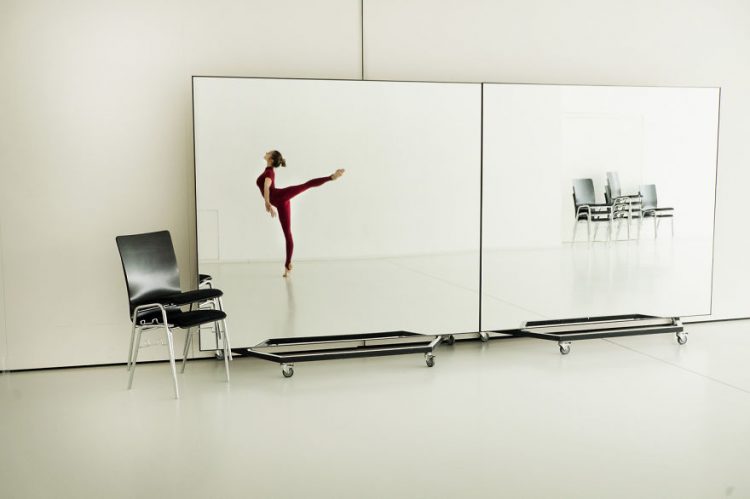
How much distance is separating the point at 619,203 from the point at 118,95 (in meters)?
3.93

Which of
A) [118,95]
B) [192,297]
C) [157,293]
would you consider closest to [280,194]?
[192,297]

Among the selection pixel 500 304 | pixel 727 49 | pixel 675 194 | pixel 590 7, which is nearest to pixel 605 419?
pixel 500 304

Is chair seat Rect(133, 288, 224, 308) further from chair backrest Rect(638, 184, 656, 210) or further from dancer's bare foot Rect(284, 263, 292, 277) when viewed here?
chair backrest Rect(638, 184, 656, 210)

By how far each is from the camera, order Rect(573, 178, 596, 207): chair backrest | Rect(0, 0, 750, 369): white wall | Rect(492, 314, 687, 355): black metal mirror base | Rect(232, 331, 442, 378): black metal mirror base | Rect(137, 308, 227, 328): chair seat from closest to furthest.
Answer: Rect(137, 308, 227, 328): chair seat < Rect(232, 331, 442, 378): black metal mirror base < Rect(0, 0, 750, 369): white wall < Rect(492, 314, 687, 355): black metal mirror base < Rect(573, 178, 596, 207): chair backrest

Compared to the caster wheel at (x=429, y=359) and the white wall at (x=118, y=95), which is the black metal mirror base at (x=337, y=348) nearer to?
the caster wheel at (x=429, y=359)

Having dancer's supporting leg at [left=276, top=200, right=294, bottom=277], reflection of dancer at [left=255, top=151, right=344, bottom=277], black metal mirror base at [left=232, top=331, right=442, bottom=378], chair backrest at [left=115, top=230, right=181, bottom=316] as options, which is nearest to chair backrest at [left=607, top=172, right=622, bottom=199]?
black metal mirror base at [left=232, top=331, right=442, bottom=378]

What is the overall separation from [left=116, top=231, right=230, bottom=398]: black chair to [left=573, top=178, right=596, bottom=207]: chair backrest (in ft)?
9.32

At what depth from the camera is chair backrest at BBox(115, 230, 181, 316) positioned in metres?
4.89

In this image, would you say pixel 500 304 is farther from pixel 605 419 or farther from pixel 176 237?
pixel 176 237

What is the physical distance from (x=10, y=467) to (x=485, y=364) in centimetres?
318

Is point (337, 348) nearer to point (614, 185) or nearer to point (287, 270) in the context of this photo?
point (287, 270)

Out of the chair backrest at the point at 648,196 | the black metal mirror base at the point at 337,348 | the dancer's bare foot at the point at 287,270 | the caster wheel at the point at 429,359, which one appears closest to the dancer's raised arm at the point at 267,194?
the dancer's bare foot at the point at 287,270

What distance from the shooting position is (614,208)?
585cm

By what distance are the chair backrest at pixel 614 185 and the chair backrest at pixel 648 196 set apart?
20 centimetres
